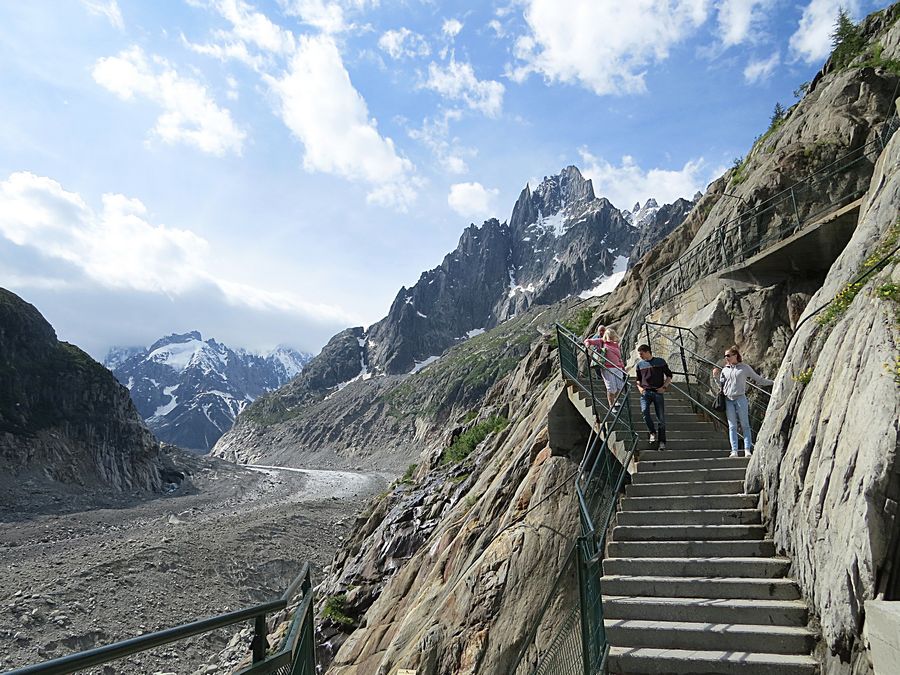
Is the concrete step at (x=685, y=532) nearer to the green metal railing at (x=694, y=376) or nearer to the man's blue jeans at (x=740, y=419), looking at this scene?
the man's blue jeans at (x=740, y=419)

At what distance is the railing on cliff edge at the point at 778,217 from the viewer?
13.5 m

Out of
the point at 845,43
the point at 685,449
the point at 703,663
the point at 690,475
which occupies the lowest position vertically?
the point at 703,663

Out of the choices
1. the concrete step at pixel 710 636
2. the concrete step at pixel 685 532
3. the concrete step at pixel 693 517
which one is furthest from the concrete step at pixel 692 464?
the concrete step at pixel 710 636

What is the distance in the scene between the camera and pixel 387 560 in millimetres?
17266

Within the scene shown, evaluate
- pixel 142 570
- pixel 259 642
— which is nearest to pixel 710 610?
pixel 259 642

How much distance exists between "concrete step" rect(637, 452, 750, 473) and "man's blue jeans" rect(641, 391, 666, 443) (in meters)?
0.59

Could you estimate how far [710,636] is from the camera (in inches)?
215

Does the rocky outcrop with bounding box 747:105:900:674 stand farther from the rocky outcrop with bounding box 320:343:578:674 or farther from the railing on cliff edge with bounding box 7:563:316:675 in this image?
the railing on cliff edge with bounding box 7:563:316:675

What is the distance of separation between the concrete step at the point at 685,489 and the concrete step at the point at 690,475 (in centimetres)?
22

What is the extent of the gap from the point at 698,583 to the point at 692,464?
2821 millimetres

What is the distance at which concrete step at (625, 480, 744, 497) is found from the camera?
7645 mm

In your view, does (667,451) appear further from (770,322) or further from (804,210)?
(804,210)

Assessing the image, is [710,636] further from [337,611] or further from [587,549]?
[337,611]

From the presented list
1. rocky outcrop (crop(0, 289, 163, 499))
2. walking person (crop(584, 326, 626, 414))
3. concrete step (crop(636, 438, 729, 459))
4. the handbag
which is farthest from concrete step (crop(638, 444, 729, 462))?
rocky outcrop (crop(0, 289, 163, 499))
